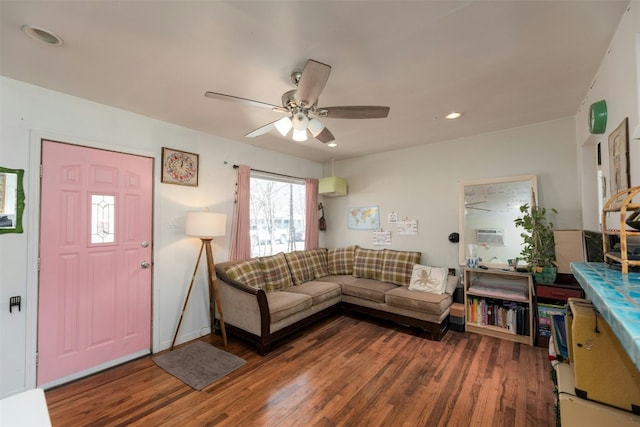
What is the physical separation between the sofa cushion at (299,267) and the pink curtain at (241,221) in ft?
2.05

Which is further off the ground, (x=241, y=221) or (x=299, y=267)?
(x=241, y=221)

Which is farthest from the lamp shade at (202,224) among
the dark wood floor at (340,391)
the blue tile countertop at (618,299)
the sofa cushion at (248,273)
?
the blue tile countertop at (618,299)

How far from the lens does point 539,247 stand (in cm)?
287

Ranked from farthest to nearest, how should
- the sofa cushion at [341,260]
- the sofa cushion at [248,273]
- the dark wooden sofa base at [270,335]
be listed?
the sofa cushion at [341,260] → the sofa cushion at [248,273] → the dark wooden sofa base at [270,335]

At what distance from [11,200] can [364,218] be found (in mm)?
4109

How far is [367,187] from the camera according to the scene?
4613 millimetres

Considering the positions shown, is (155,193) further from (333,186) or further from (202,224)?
(333,186)

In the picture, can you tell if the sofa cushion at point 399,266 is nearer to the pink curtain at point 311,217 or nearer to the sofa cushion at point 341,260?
the sofa cushion at point 341,260

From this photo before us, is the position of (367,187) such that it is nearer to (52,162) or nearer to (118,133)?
(118,133)

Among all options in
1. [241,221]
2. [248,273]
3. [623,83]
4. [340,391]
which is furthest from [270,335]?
[623,83]

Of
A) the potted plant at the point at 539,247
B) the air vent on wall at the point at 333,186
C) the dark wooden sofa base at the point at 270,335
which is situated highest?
the air vent on wall at the point at 333,186

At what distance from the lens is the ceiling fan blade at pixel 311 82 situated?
1524 mm

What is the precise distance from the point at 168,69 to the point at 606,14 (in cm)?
276

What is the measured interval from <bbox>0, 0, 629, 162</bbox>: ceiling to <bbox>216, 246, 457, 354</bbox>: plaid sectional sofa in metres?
1.97
